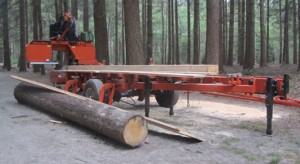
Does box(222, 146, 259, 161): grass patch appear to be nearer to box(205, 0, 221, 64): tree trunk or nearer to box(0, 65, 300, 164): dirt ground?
box(0, 65, 300, 164): dirt ground

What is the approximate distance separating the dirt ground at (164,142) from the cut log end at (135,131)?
0.14 metres

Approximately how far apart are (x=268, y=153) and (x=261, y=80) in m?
1.60

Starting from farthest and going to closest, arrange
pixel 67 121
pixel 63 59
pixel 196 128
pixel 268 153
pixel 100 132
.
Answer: pixel 63 59
pixel 67 121
pixel 196 128
pixel 100 132
pixel 268 153

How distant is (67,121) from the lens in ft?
28.2

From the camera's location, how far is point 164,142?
22.7ft

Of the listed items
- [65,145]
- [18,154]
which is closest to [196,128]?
[65,145]

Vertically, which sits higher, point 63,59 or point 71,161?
point 63,59

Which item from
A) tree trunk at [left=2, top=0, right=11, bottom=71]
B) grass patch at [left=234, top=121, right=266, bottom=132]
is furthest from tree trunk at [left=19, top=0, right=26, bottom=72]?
grass patch at [left=234, top=121, right=266, bottom=132]

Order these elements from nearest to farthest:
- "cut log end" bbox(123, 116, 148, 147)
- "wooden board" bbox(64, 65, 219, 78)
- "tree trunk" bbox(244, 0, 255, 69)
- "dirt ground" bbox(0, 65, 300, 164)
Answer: "dirt ground" bbox(0, 65, 300, 164), "cut log end" bbox(123, 116, 148, 147), "wooden board" bbox(64, 65, 219, 78), "tree trunk" bbox(244, 0, 255, 69)

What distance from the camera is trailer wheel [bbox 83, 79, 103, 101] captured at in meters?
9.72

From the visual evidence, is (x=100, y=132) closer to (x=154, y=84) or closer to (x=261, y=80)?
(x=154, y=84)

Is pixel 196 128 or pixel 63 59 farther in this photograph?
pixel 63 59

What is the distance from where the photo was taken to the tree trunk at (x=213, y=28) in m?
13.3

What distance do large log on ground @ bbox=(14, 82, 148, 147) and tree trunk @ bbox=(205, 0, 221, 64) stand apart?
612 cm
